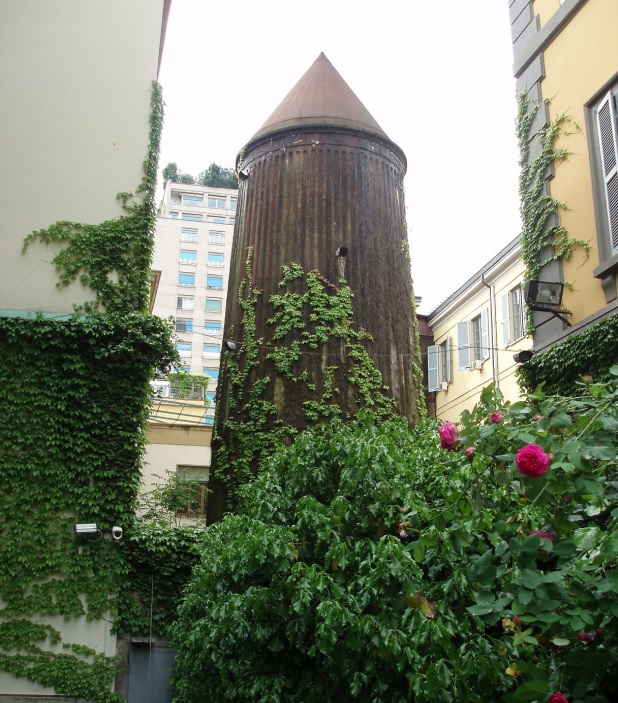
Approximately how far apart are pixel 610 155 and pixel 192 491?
11961 millimetres

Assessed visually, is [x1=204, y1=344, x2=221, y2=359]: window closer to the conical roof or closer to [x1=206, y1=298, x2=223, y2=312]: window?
[x1=206, y1=298, x2=223, y2=312]: window

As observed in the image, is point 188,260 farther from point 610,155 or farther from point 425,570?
point 425,570

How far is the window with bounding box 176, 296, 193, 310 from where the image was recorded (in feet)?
177

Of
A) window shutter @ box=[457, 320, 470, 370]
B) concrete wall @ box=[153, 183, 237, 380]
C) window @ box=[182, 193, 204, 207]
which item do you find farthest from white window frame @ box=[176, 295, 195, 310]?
window shutter @ box=[457, 320, 470, 370]

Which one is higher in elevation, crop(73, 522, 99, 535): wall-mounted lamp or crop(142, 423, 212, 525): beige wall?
crop(142, 423, 212, 525): beige wall

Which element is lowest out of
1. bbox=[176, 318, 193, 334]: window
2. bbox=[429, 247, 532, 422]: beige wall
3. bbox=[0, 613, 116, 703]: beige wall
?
bbox=[0, 613, 116, 703]: beige wall

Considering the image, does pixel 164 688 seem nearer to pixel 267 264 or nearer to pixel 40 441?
pixel 40 441

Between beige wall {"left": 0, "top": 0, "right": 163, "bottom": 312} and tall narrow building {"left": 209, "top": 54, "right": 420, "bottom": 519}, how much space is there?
107 inches

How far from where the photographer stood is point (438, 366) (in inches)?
989

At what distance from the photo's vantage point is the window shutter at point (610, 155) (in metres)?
10.4

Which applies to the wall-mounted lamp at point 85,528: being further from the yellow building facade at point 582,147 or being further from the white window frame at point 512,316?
the white window frame at point 512,316

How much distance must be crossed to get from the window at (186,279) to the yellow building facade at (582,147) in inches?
1683

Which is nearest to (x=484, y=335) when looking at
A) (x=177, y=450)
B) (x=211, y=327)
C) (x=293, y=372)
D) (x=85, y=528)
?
(x=177, y=450)

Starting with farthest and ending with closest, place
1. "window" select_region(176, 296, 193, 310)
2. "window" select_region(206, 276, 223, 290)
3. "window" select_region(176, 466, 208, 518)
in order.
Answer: "window" select_region(206, 276, 223, 290)
"window" select_region(176, 296, 193, 310)
"window" select_region(176, 466, 208, 518)
